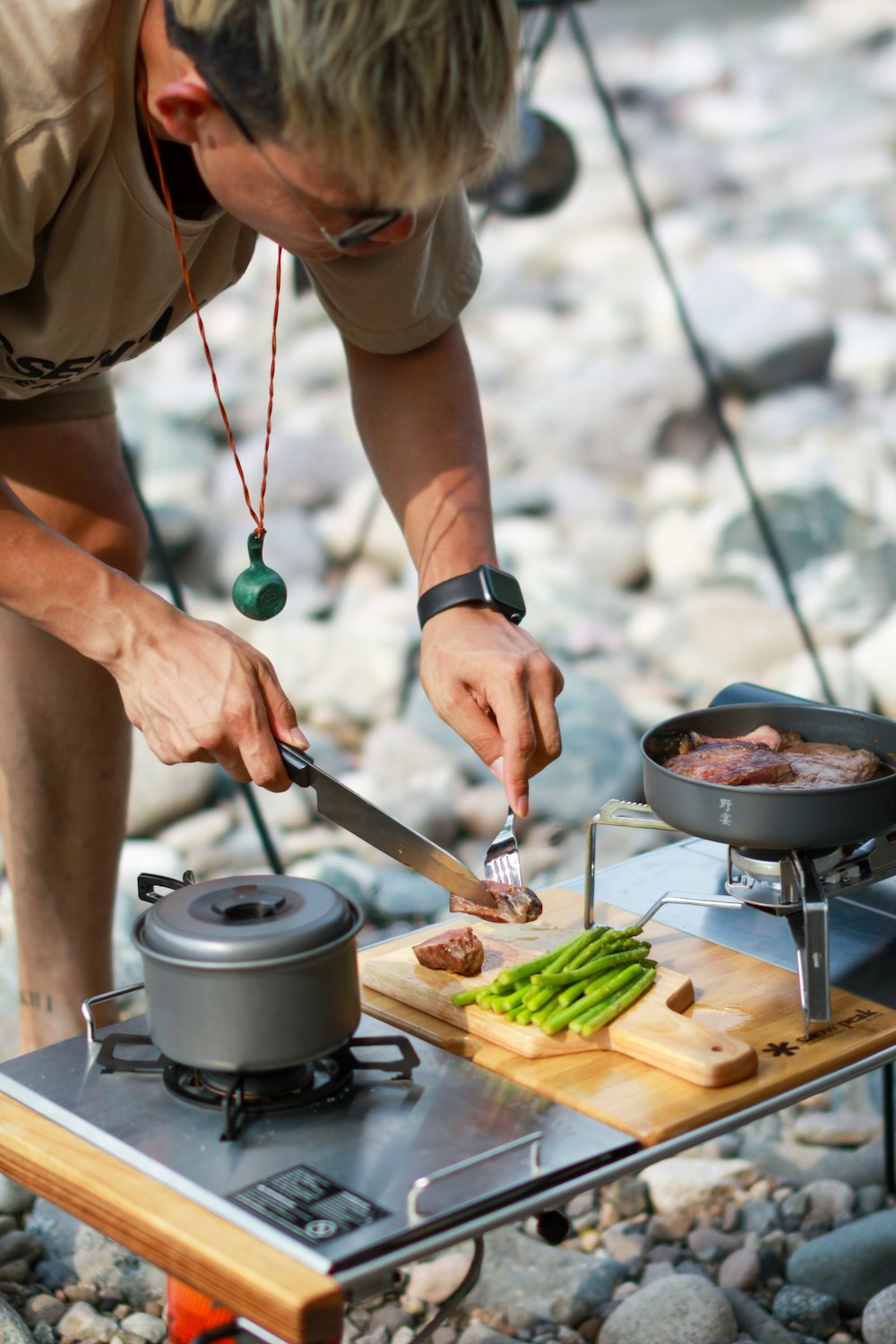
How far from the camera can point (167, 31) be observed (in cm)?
185

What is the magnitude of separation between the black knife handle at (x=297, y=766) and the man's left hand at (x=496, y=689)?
385mm

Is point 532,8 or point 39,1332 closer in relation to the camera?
point 39,1332

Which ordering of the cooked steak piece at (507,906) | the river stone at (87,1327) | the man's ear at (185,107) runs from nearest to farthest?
the man's ear at (185,107) → the cooked steak piece at (507,906) → the river stone at (87,1327)

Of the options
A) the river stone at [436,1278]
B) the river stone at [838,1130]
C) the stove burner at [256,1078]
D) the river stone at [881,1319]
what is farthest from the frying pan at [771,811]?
the river stone at [838,1130]

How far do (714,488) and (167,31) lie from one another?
6.26 m

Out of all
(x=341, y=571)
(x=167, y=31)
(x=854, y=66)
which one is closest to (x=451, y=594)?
(x=167, y=31)

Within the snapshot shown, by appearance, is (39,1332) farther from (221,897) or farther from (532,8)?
(532,8)

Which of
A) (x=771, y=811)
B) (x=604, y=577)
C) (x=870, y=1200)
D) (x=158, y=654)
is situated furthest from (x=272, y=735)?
(x=604, y=577)

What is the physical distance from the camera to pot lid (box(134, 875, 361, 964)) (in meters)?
1.84

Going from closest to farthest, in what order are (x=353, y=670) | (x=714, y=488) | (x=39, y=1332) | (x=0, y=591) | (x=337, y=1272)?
(x=337, y=1272)
(x=0, y=591)
(x=39, y=1332)
(x=353, y=670)
(x=714, y=488)

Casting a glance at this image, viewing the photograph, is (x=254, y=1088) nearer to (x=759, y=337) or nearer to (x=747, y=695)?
(x=747, y=695)

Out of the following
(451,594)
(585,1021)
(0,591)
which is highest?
(0,591)

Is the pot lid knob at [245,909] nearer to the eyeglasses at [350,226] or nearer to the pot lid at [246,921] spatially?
the pot lid at [246,921]

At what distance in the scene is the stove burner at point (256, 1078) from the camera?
1923 mm
